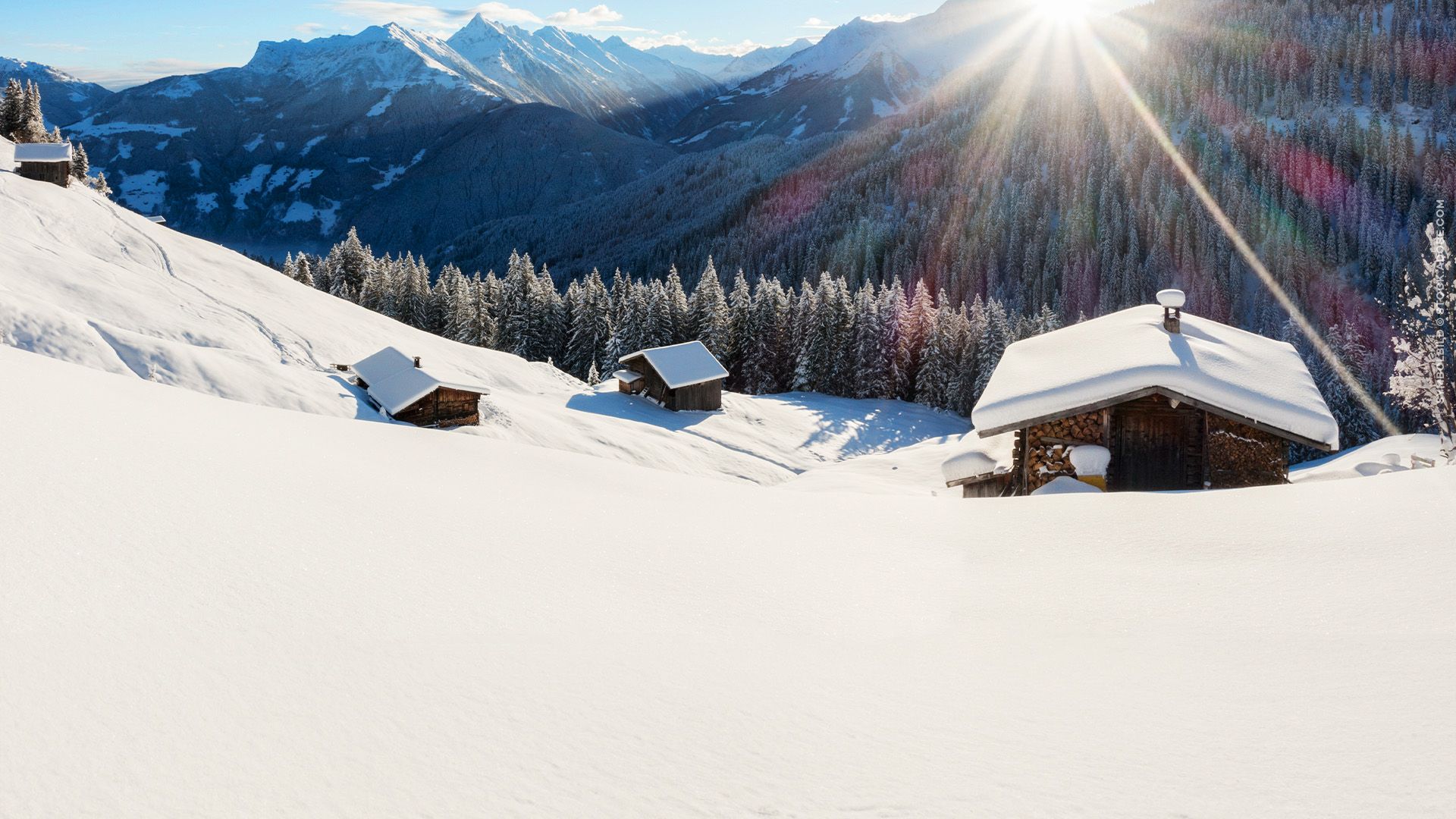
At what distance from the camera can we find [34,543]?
4.76m

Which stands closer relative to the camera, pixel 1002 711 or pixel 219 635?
Answer: pixel 219 635

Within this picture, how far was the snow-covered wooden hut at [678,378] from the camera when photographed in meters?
51.9

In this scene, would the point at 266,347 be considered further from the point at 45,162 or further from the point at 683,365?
the point at 45,162

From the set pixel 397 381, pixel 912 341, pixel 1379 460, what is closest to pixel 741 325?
pixel 912 341

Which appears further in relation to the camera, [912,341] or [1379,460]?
[912,341]

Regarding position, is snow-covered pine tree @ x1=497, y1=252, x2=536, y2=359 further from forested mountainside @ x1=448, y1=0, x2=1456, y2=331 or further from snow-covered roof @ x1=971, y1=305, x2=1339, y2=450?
forested mountainside @ x1=448, y1=0, x2=1456, y2=331

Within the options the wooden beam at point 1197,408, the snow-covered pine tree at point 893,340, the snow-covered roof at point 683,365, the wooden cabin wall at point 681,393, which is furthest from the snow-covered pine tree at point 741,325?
the wooden beam at point 1197,408

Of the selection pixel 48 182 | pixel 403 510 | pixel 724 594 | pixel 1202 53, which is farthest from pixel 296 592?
pixel 1202 53

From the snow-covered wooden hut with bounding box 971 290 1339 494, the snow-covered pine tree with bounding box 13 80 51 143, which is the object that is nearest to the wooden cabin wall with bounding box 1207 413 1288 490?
the snow-covered wooden hut with bounding box 971 290 1339 494

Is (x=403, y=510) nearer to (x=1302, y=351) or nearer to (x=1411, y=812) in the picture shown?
(x=1411, y=812)

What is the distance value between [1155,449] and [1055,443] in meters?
1.98

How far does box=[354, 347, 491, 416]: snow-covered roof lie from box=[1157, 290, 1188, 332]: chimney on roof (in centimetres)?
2649

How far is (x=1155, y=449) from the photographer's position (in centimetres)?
1708

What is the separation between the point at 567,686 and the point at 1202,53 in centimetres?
22057
